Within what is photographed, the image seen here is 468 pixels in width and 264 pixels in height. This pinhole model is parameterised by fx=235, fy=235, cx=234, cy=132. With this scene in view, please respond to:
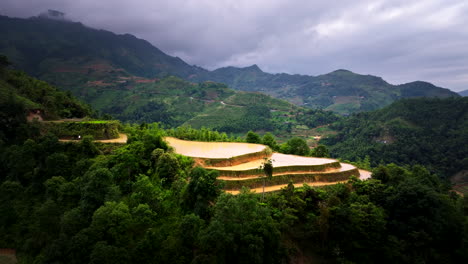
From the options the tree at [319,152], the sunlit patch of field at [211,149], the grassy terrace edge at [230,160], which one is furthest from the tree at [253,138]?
the tree at [319,152]

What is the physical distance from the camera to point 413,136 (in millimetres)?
68688

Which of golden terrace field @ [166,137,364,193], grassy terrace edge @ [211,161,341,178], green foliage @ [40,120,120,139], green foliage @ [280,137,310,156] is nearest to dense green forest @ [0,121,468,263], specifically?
golden terrace field @ [166,137,364,193]

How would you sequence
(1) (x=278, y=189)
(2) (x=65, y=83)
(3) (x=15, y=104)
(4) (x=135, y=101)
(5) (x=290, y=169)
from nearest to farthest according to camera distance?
1. (1) (x=278, y=189)
2. (5) (x=290, y=169)
3. (3) (x=15, y=104)
4. (4) (x=135, y=101)
5. (2) (x=65, y=83)

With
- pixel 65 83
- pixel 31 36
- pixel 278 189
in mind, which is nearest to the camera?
pixel 278 189

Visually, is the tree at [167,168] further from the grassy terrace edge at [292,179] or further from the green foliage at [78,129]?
the green foliage at [78,129]

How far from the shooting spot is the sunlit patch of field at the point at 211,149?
808 inches

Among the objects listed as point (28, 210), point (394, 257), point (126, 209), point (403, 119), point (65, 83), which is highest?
point (65, 83)

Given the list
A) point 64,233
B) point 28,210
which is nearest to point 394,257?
point 64,233

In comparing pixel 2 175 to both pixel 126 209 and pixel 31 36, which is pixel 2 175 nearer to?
pixel 126 209

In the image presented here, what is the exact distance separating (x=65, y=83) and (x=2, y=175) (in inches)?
4299

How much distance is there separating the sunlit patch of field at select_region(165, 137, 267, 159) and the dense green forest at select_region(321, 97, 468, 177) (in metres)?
47.5

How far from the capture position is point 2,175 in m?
21.7

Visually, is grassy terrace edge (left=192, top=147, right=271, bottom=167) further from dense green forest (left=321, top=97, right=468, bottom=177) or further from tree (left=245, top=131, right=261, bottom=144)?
dense green forest (left=321, top=97, right=468, bottom=177)

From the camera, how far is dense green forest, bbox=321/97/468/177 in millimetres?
60938
